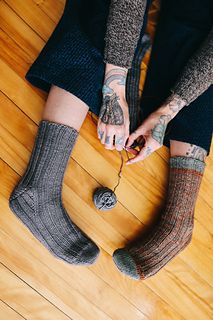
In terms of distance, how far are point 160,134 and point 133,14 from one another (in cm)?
32

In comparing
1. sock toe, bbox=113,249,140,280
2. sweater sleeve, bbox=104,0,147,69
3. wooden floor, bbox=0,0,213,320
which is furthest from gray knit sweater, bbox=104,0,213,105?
sock toe, bbox=113,249,140,280

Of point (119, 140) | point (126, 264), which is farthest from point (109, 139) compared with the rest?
point (126, 264)

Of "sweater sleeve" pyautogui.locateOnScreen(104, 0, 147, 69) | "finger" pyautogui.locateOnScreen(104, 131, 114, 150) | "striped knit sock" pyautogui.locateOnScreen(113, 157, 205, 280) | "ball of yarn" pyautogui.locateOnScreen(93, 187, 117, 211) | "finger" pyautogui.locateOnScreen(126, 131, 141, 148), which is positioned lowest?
"striped knit sock" pyautogui.locateOnScreen(113, 157, 205, 280)

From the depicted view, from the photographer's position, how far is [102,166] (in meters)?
1.12

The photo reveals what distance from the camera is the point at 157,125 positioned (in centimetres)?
101

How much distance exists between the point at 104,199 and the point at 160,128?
0.85 ft

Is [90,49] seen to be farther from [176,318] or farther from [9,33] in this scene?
[176,318]

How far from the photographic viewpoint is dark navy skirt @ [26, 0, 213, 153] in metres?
0.95

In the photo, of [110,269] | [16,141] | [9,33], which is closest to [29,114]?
[16,141]

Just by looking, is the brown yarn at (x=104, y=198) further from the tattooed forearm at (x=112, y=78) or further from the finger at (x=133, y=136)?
the tattooed forearm at (x=112, y=78)

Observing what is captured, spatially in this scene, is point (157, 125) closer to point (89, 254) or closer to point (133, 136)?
point (133, 136)

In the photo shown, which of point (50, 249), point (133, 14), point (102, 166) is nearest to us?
point (133, 14)

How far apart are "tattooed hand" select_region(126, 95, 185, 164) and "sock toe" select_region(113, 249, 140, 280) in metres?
0.31

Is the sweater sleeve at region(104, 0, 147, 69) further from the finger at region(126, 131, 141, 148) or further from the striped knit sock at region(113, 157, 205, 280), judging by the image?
the striped knit sock at region(113, 157, 205, 280)
